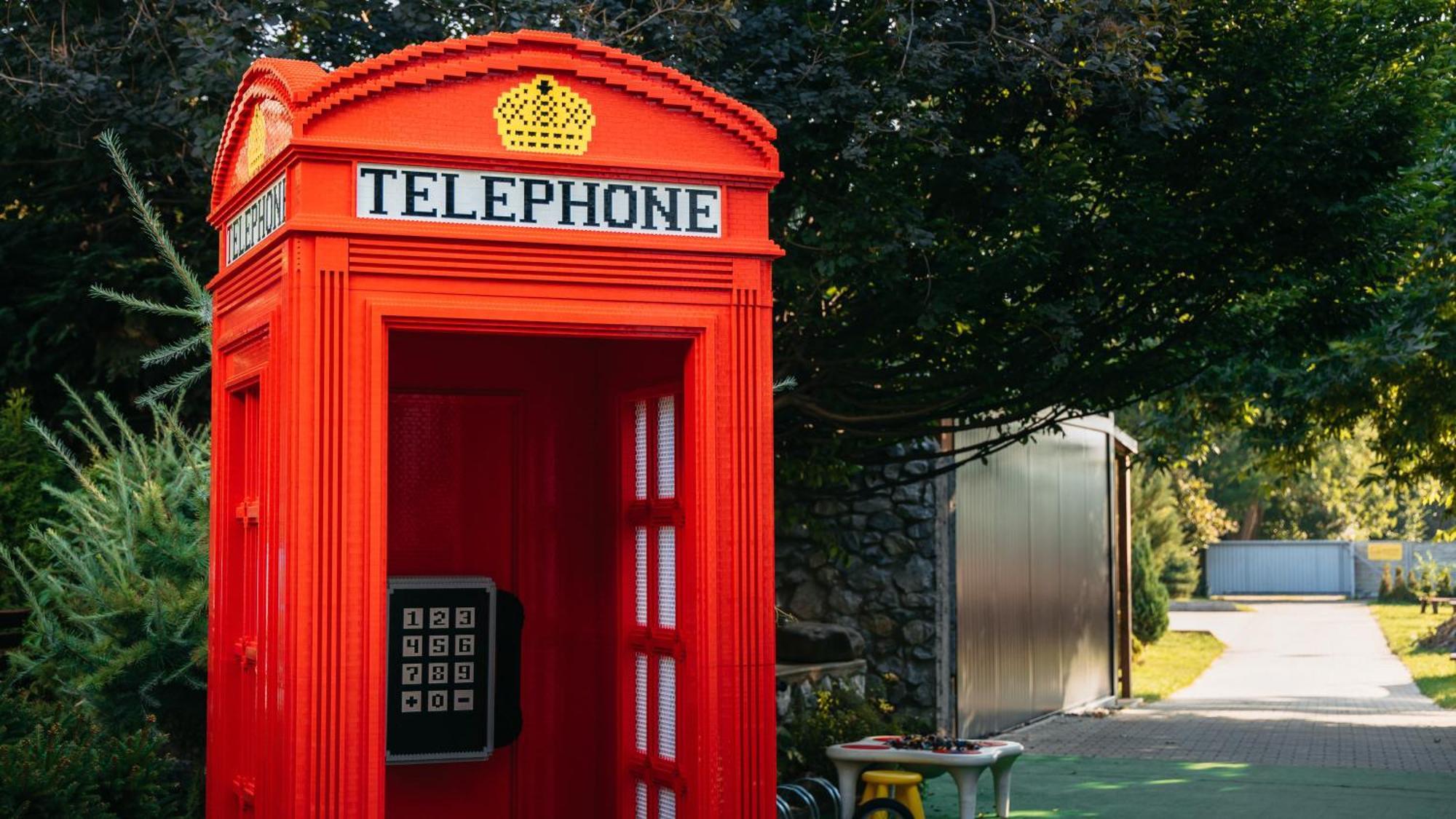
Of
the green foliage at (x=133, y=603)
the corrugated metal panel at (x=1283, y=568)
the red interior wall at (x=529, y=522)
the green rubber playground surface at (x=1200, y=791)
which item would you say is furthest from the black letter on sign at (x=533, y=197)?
the corrugated metal panel at (x=1283, y=568)

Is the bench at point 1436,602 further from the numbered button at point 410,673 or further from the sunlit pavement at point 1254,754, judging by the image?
the numbered button at point 410,673

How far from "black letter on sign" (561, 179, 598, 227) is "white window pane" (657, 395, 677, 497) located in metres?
1.15

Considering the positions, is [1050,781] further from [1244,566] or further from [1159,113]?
[1244,566]

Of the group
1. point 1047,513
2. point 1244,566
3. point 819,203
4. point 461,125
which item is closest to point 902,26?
point 819,203

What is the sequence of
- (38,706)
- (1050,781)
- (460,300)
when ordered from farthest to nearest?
(1050,781) → (38,706) → (460,300)

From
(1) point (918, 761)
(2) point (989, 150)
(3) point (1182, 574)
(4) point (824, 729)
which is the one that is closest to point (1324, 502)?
(3) point (1182, 574)

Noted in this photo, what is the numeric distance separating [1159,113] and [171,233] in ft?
25.2

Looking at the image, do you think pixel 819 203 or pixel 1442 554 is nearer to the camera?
pixel 819 203

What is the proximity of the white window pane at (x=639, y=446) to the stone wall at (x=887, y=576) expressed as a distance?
8079mm

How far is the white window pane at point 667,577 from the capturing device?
20.2 feet

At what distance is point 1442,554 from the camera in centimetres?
5444

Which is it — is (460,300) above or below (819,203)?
below

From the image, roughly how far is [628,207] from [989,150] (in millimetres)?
6722

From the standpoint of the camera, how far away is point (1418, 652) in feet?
96.2
